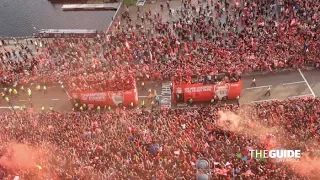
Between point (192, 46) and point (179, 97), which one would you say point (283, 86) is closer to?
point (179, 97)

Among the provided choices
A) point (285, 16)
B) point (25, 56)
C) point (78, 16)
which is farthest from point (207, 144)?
point (78, 16)

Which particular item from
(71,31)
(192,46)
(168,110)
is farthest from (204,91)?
(71,31)

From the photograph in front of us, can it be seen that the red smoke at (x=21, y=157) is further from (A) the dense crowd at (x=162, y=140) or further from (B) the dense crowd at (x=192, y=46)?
(B) the dense crowd at (x=192, y=46)

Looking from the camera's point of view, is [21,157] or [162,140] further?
[21,157]

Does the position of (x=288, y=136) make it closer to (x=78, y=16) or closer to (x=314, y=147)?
(x=314, y=147)

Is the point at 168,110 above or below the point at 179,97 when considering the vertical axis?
below

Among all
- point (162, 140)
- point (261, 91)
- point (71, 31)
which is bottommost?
point (162, 140)

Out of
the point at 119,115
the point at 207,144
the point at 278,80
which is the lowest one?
the point at 207,144
